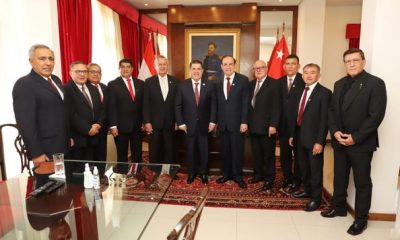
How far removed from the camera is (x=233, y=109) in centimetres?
358

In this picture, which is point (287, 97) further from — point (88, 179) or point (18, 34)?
point (18, 34)

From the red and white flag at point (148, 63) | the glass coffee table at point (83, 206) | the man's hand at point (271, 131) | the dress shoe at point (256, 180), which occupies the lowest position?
the dress shoe at point (256, 180)

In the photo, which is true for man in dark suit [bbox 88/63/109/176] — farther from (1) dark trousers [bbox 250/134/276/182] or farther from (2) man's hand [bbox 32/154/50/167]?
(1) dark trousers [bbox 250/134/276/182]

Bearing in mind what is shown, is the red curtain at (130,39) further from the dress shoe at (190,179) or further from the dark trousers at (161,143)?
→ the dress shoe at (190,179)

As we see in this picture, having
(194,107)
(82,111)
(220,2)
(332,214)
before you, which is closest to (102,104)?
(82,111)

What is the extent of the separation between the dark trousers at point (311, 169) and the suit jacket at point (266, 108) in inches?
14.8

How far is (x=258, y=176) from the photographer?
3854 millimetres

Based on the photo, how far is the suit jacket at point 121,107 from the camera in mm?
3693

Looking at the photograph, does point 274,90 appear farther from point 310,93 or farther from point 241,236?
point 241,236

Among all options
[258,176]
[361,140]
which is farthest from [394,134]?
[258,176]

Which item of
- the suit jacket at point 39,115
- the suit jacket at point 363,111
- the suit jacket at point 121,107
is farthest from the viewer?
the suit jacket at point 121,107

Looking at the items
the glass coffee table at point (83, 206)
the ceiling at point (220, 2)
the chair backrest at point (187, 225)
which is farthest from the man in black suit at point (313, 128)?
the ceiling at point (220, 2)

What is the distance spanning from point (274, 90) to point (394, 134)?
1269 millimetres

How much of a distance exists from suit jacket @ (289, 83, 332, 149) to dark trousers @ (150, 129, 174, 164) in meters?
1.64
